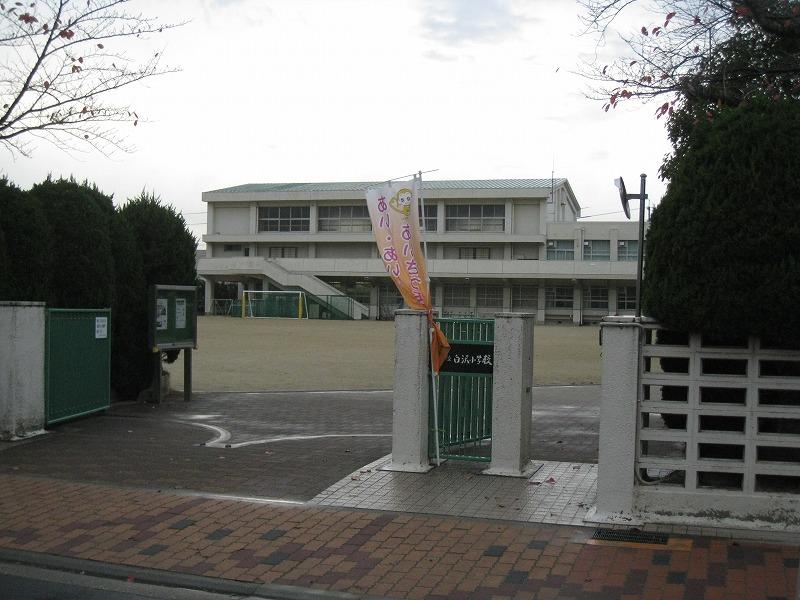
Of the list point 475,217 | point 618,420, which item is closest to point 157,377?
point 618,420

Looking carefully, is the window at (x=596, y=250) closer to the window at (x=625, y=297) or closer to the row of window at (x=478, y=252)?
the row of window at (x=478, y=252)

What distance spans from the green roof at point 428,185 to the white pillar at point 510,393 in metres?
63.3

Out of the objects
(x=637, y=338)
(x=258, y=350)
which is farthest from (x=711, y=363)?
(x=258, y=350)

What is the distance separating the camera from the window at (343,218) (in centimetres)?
7500

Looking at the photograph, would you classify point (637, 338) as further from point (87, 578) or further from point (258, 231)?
point (258, 231)

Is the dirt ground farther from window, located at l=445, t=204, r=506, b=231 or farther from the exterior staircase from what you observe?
window, located at l=445, t=204, r=506, b=231

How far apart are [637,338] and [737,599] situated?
229cm

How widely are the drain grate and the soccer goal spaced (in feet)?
196

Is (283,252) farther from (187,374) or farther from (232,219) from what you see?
(187,374)

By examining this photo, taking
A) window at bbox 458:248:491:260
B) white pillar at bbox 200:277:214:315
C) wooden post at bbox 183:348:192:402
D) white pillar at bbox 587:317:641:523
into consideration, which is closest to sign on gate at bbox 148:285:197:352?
wooden post at bbox 183:348:192:402

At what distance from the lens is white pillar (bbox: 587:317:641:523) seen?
7.04 m

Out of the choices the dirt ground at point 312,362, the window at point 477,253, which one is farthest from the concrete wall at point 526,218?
the dirt ground at point 312,362

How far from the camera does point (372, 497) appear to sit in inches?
312

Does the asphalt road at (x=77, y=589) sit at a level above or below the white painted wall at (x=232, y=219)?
below
